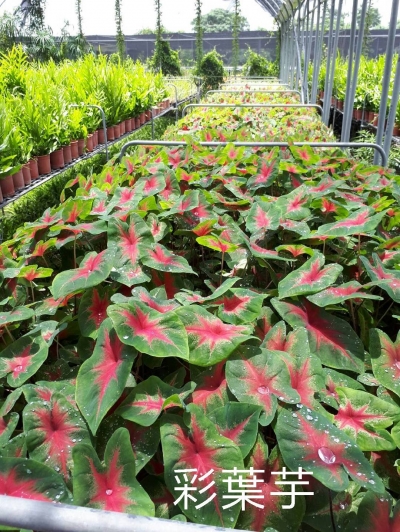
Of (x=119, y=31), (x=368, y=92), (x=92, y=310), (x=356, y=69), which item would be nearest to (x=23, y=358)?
(x=92, y=310)

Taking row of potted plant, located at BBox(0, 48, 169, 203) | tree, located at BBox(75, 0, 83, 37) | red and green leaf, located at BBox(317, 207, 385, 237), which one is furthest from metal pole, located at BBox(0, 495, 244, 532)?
tree, located at BBox(75, 0, 83, 37)

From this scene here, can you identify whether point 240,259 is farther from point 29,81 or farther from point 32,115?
point 29,81

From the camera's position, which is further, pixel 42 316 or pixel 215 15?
pixel 215 15

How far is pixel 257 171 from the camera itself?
1.80 m

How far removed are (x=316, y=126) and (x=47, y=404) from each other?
4261 millimetres

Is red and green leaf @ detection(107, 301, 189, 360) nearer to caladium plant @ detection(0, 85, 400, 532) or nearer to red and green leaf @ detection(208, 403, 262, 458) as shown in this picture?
caladium plant @ detection(0, 85, 400, 532)

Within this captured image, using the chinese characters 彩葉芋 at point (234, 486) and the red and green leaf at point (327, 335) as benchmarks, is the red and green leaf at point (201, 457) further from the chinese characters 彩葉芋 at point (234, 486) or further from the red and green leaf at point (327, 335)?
the red and green leaf at point (327, 335)

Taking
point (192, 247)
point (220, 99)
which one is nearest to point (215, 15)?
point (220, 99)

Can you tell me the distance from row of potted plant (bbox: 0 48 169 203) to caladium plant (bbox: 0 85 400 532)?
95.4 inches

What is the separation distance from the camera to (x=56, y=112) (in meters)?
4.50

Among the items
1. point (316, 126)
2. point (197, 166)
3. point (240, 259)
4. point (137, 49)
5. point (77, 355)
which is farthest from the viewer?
point (137, 49)

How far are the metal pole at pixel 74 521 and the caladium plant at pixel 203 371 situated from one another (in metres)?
0.19

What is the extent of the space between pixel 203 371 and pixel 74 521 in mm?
419

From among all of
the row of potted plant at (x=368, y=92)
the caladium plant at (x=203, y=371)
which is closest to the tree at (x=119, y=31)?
the row of potted plant at (x=368, y=92)
